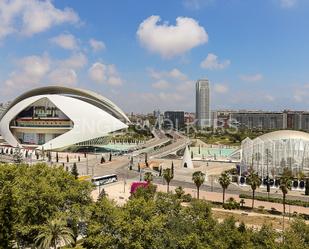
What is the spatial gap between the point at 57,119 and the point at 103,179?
126 ft

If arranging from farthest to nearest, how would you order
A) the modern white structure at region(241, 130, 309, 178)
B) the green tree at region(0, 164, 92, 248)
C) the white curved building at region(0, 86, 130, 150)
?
the white curved building at region(0, 86, 130, 150) < the modern white structure at region(241, 130, 309, 178) < the green tree at region(0, 164, 92, 248)

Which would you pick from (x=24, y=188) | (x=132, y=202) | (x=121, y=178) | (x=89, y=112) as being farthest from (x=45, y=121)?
(x=132, y=202)

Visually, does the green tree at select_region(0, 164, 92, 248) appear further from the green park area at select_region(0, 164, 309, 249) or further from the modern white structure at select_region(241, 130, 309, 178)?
the modern white structure at select_region(241, 130, 309, 178)

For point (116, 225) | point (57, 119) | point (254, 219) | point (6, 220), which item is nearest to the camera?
point (116, 225)

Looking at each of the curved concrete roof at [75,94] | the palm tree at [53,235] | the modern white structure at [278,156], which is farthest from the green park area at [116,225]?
the curved concrete roof at [75,94]

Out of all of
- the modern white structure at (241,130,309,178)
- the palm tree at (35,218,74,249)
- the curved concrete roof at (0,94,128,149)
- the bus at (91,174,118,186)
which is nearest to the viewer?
the palm tree at (35,218,74,249)

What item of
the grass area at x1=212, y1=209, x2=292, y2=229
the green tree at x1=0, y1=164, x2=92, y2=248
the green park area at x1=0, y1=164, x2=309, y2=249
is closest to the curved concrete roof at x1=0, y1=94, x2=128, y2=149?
→ the grass area at x1=212, y1=209, x2=292, y2=229

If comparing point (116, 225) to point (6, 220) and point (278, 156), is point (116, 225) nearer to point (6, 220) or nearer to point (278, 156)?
point (6, 220)

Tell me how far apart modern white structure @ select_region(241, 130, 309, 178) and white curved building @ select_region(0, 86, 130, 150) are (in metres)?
38.9

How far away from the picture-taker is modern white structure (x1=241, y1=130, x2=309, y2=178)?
178ft

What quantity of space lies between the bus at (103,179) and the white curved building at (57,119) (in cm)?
3226

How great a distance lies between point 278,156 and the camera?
55062 mm

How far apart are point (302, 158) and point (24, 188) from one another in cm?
3981

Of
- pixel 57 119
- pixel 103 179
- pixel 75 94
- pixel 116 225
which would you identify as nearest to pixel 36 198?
pixel 116 225
